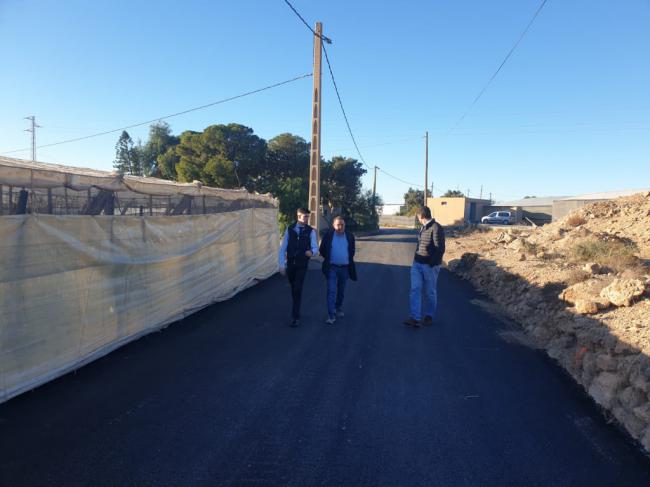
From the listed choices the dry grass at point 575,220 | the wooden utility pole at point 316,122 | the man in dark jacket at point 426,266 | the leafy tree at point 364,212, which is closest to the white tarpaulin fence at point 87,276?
the man in dark jacket at point 426,266

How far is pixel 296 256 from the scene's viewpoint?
6875 millimetres

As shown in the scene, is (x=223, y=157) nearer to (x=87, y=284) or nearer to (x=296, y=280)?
(x=296, y=280)

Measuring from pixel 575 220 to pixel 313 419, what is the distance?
56.9ft

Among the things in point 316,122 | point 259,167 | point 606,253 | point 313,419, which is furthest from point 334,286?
point 259,167

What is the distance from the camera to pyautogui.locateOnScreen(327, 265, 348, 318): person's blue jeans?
7.02 metres

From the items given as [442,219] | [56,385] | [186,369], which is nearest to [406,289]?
[186,369]

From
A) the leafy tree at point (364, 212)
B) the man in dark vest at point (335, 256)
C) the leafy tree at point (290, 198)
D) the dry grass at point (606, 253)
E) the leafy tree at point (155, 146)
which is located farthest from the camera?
the leafy tree at point (155, 146)

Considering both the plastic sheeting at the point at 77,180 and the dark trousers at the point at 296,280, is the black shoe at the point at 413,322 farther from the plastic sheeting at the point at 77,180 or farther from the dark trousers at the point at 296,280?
the plastic sheeting at the point at 77,180

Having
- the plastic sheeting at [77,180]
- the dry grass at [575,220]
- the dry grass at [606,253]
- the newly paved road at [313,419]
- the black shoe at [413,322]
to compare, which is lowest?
the newly paved road at [313,419]

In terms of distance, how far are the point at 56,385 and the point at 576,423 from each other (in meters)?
4.76

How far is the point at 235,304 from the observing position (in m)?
8.58

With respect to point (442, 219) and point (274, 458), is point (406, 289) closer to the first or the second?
point (274, 458)

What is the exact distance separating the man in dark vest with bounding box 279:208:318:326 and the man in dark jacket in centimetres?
162

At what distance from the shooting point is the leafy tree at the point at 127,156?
49375 mm
